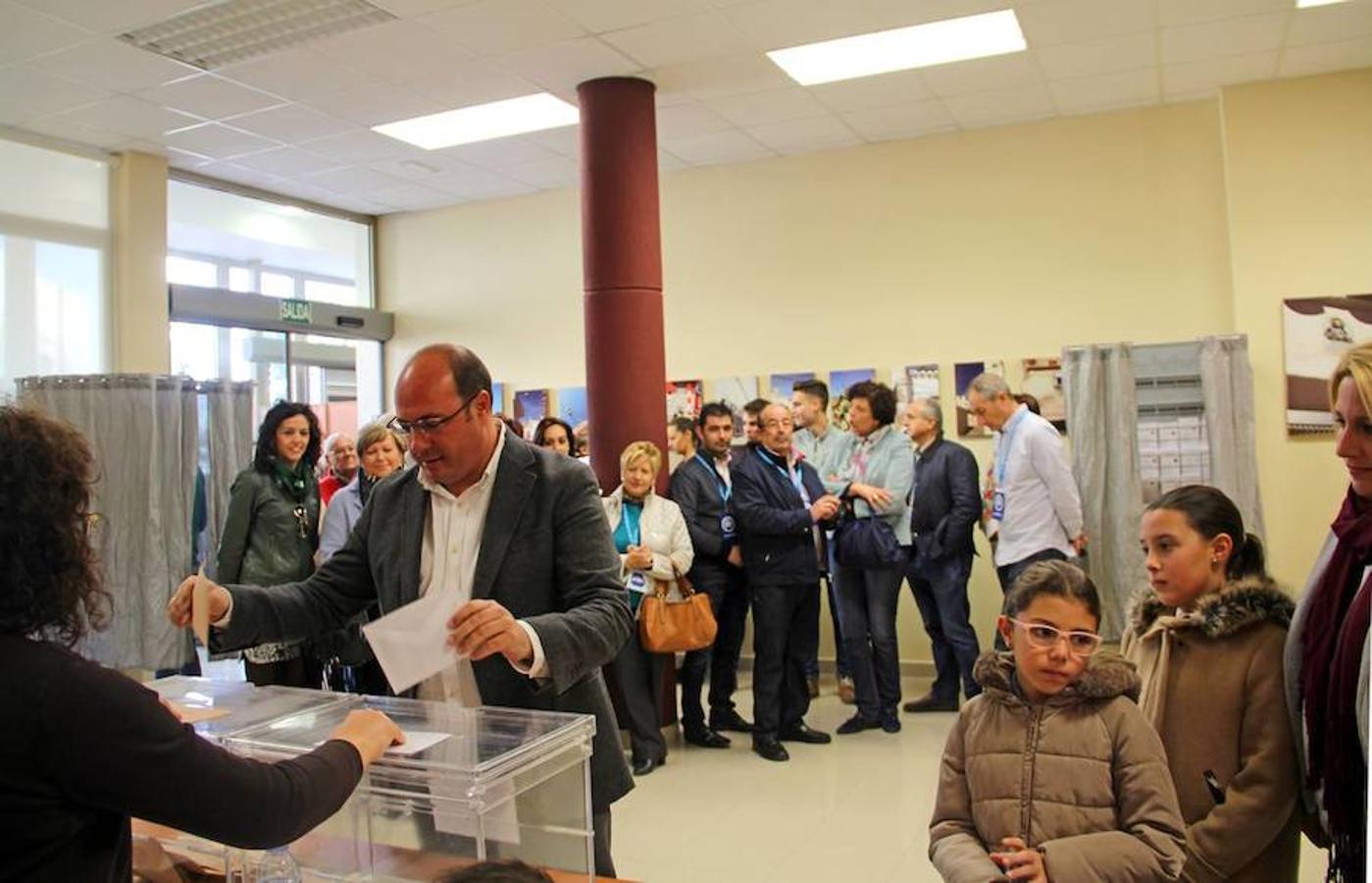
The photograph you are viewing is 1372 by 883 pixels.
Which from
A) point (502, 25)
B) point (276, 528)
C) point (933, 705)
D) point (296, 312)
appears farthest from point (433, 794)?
point (296, 312)

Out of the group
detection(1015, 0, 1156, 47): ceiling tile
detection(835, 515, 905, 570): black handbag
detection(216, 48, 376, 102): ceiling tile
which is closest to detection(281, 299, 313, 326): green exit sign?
detection(216, 48, 376, 102): ceiling tile

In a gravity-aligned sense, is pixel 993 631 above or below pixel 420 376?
below

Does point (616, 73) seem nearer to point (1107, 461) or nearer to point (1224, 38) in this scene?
point (1224, 38)

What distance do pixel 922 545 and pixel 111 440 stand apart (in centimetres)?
421

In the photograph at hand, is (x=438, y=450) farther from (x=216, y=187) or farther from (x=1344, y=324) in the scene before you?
(x=216, y=187)

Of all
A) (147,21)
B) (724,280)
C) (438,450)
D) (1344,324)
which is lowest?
(438,450)

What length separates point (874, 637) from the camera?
5445 mm

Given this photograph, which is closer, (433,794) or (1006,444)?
(433,794)

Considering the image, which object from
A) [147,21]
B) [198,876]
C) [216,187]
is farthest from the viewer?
[216,187]

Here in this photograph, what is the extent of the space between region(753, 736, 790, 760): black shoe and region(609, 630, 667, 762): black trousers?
45 cm

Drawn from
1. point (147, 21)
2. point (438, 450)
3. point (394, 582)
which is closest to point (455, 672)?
point (394, 582)

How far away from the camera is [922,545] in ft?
18.8

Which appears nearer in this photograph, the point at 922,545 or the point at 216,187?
the point at 922,545

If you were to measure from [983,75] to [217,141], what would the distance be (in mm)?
4568
